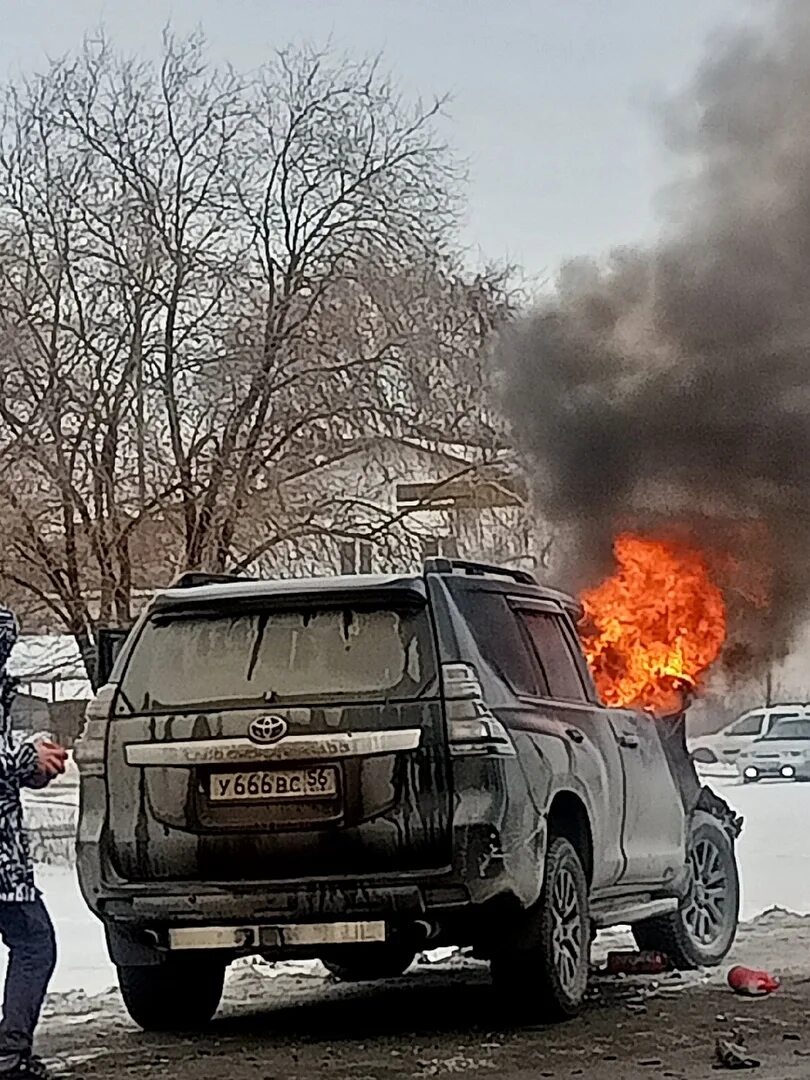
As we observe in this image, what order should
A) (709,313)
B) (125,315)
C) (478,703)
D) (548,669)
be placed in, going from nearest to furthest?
(478,703) → (548,669) → (709,313) → (125,315)

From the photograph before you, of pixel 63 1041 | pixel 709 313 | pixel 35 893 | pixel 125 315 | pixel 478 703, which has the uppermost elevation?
pixel 125 315

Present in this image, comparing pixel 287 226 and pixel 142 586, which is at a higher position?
pixel 287 226

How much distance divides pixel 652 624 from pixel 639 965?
8.64 ft

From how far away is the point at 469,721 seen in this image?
7.47 metres

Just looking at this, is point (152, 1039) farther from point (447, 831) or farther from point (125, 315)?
point (125, 315)

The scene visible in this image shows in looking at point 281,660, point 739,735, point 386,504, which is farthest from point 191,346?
point 739,735

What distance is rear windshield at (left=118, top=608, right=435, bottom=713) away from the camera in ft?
24.9

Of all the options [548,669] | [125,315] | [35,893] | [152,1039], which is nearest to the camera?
[35,893]

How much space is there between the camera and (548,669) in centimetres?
865

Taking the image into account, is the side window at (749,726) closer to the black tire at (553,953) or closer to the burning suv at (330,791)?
the black tire at (553,953)

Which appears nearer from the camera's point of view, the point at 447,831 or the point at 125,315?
the point at 447,831

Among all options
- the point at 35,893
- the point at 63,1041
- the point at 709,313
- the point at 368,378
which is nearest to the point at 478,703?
the point at 35,893

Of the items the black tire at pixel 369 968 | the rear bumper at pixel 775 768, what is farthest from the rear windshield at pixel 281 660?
the rear bumper at pixel 775 768

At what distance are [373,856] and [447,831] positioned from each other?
30 cm
